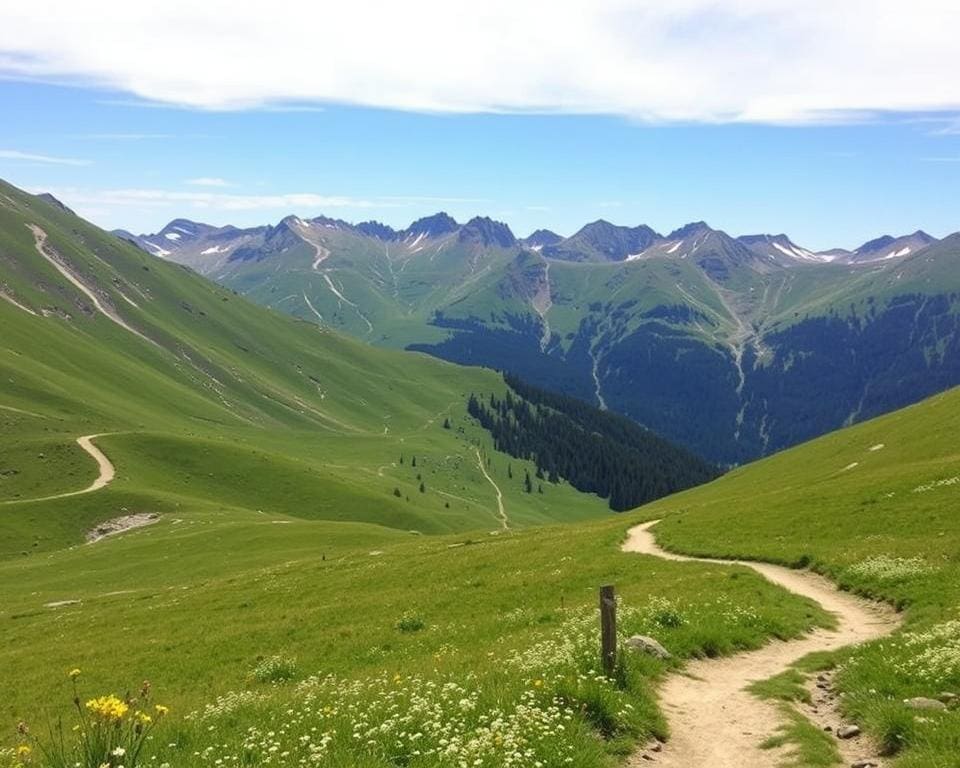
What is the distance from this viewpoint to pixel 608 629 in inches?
640

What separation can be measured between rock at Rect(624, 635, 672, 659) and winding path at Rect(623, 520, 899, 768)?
73 centimetres

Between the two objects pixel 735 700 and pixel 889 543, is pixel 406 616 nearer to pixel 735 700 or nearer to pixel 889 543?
pixel 735 700

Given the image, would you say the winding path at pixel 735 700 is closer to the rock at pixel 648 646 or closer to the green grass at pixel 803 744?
the green grass at pixel 803 744

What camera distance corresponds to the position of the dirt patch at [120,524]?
10644 centimetres

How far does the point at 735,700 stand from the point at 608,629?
4312mm

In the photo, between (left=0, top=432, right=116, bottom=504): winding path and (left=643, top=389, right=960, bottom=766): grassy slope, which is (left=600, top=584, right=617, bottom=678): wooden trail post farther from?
(left=0, top=432, right=116, bottom=504): winding path

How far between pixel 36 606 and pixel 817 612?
222ft

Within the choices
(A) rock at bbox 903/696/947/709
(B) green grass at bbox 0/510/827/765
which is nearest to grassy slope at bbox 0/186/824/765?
(B) green grass at bbox 0/510/827/765

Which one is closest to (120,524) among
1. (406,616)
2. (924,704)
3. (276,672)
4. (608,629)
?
(406,616)

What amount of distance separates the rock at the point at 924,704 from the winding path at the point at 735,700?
270cm

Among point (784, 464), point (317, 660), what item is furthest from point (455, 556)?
point (784, 464)

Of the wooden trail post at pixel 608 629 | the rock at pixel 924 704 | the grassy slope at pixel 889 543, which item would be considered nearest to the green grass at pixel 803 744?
the grassy slope at pixel 889 543

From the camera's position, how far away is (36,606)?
66.1m

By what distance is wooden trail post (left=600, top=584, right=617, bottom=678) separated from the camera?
53.0 ft
